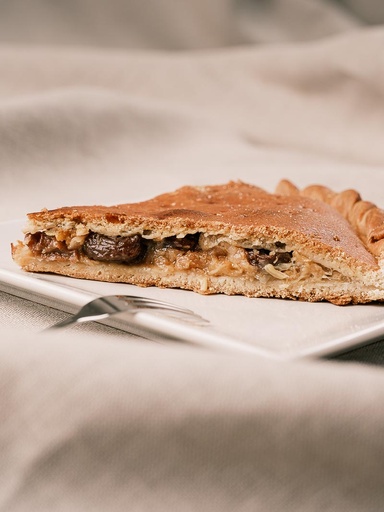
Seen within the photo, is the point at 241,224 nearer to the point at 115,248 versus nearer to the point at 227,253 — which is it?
the point at 227,253

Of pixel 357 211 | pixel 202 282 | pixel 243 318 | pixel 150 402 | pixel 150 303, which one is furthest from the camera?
pixel 357 211

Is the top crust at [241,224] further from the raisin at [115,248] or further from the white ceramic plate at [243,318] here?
the white ceramic plate at [243,318]

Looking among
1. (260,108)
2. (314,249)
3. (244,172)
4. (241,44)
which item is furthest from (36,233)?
(241,44)

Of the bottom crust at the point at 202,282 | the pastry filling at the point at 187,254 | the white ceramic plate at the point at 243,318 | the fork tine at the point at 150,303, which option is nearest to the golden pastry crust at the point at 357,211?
the bottom crust at the point at 202,282

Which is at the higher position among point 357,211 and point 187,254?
point 357,211

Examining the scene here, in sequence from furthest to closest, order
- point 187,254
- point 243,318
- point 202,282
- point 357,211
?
point 357,211 → point 187,254 → point 202,282 → point 243,318

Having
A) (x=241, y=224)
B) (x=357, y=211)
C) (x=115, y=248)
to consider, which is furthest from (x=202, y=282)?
(x=357, y=211)
